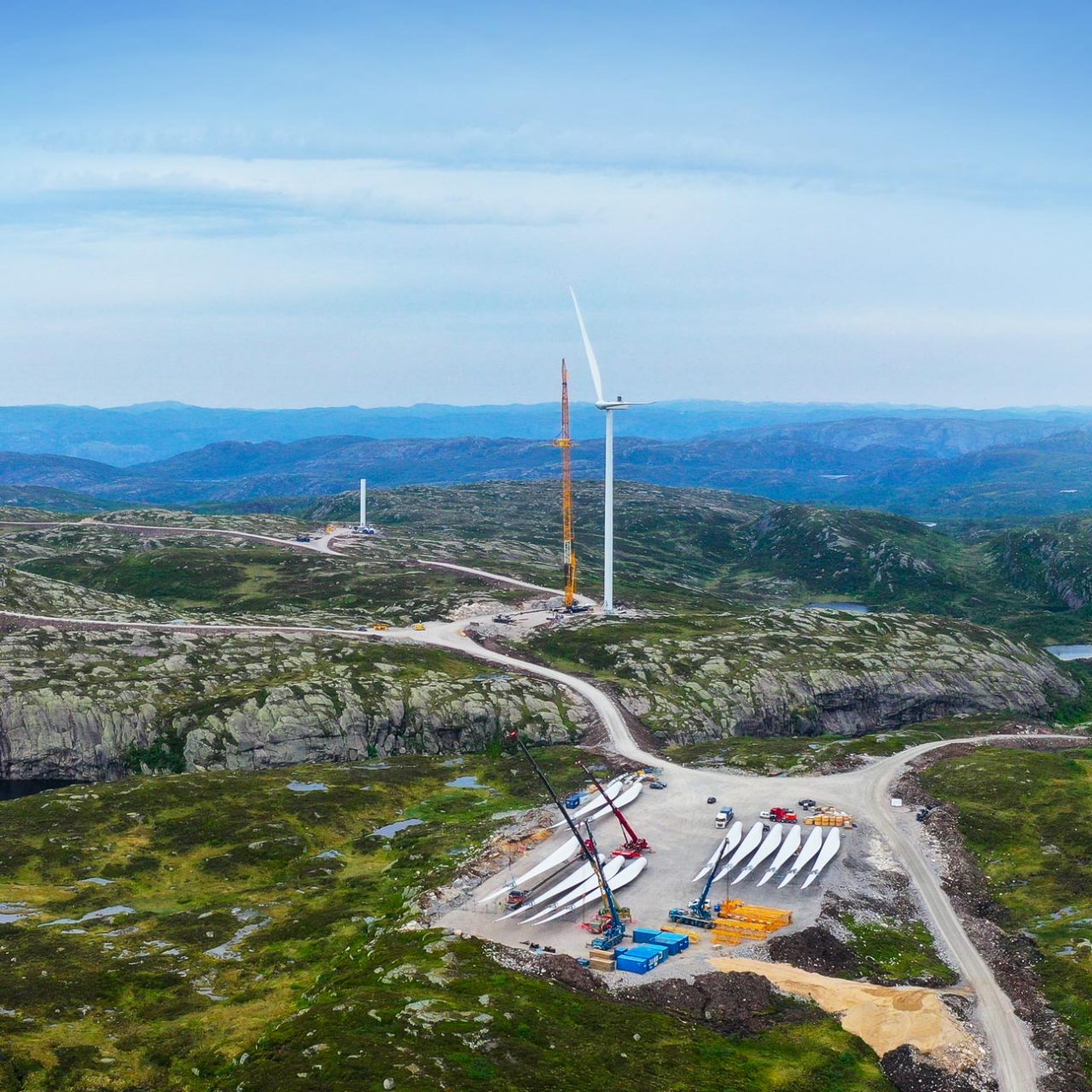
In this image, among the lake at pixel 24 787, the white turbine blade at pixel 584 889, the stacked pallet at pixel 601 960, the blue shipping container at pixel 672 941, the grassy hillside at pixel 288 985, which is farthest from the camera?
the lake at pixel 24 787

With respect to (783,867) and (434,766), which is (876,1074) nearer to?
(783,867)

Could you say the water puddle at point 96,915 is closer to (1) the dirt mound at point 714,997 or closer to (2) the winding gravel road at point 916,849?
(1) the dirt mound at point 714,997

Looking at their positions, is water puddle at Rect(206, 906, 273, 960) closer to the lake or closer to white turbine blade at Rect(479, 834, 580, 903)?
white turbine blade at Rect(479, 834, 580, 903)

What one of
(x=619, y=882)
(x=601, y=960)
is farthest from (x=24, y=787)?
(x=601, y=960)

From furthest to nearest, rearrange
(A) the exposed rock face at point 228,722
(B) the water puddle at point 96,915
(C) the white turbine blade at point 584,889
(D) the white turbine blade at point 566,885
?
(A) the exposed rock face at point 228,722 → (B) the water puddle at point 96,915 → (D) the white turbine blade at point 566,885 → (C) the white turbine blade at point 584,889

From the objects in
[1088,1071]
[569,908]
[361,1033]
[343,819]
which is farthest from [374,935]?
[1088,1071]

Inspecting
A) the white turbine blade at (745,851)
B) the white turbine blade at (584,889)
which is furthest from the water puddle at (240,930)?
the white turbine blade at (745,851)

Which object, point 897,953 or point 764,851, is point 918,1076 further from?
point 764,851
